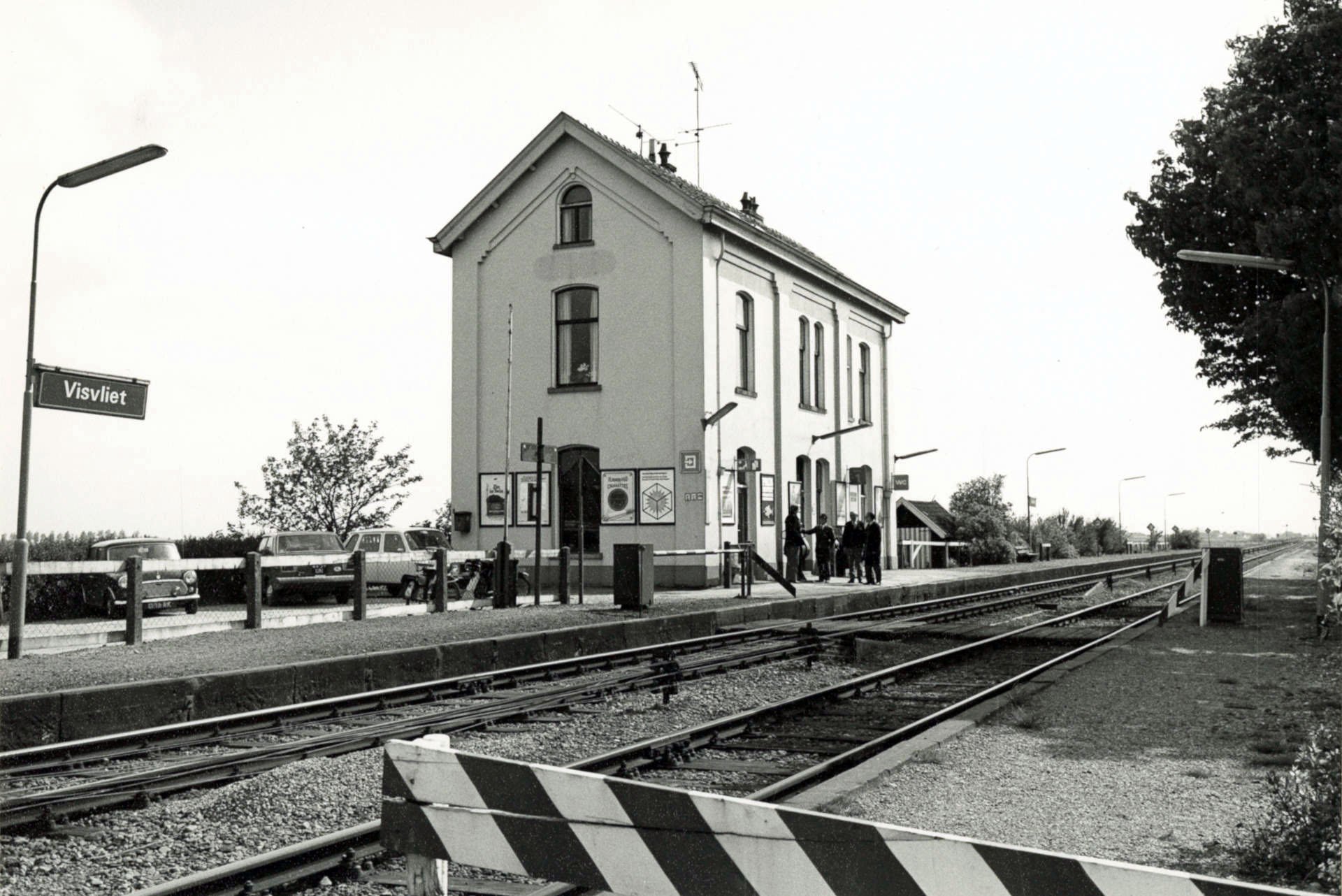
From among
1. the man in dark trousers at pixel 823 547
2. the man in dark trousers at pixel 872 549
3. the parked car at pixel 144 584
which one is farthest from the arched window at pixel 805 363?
the parked car at pixel 144 584

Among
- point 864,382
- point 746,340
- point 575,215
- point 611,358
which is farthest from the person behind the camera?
point 864,382

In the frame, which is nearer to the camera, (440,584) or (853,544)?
(440,584)

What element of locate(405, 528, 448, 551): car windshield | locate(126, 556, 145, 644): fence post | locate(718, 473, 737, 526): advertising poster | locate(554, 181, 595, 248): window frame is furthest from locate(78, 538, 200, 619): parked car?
locate(554, 181, 595, 248): window frame

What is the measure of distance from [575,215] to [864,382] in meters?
13.1

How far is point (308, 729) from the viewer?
9.56 m

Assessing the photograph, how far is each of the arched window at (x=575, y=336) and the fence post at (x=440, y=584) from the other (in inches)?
353

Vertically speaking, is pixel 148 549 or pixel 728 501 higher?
pixel 728 501

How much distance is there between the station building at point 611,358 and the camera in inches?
1089

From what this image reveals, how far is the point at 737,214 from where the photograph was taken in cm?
2956

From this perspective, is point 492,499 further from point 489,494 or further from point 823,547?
point 823,547

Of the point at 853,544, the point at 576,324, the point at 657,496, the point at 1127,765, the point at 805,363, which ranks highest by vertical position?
the point at 576,324

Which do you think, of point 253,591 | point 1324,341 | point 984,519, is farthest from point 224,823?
point 984,519

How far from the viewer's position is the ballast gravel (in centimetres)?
556

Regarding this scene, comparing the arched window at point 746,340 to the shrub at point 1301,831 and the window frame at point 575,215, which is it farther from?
the shrub at point 1301,831
